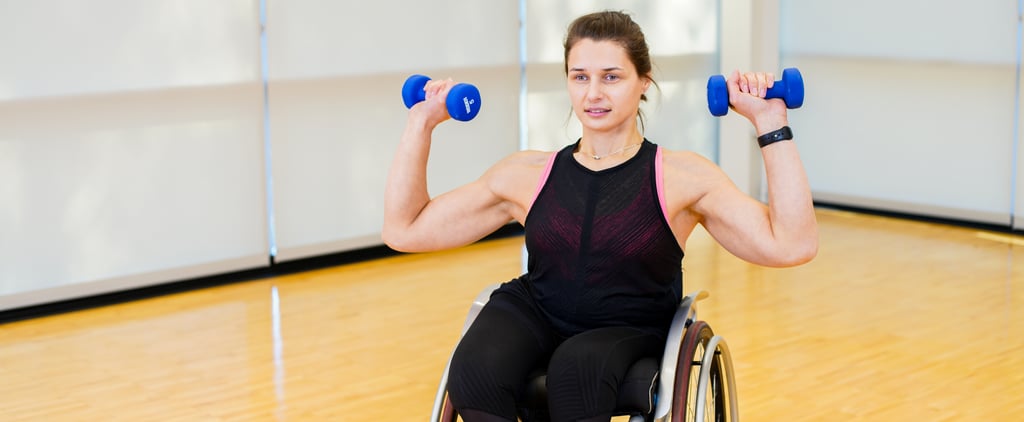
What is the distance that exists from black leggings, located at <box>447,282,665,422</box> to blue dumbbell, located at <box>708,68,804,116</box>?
400 millimetres

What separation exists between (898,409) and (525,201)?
1282mm

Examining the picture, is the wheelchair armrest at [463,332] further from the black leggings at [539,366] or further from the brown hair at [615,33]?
the brown hair at [615,33]

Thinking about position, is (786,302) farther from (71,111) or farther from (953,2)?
(71,111)

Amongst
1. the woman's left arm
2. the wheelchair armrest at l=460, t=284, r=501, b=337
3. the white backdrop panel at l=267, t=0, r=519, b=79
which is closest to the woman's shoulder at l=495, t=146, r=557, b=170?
the wheelchair armrest at l=460, t=284, r=501, b=337

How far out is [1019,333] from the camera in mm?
3736

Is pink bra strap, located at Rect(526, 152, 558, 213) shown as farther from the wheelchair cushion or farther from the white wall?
the white wall

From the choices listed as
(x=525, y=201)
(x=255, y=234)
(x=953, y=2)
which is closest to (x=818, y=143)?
(x=953, y=2)

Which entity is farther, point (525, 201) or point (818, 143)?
point (818, 143)

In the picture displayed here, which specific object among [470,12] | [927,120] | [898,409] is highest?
[470,12]

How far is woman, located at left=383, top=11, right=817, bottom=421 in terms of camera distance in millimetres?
2098

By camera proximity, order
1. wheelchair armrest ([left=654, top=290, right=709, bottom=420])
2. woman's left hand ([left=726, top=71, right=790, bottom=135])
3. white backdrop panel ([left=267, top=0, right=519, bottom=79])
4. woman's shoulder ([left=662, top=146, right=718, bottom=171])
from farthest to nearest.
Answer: white backdrop panel ([left=267, top=0, right=519, bottom=79])
woman's shoulder ([left=662, top=146, right=718, bottom=171])
woman's left hand ([left=726, top=71, right=790, bottom=135])
wheelchair armrest ([left=654, top=290, right=709, bottom=420])

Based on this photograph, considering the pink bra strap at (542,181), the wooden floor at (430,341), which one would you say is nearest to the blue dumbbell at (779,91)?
the pink bra strap at (542,181)

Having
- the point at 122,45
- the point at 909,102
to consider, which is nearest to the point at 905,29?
the point at 909,102

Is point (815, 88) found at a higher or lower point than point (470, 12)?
lower
